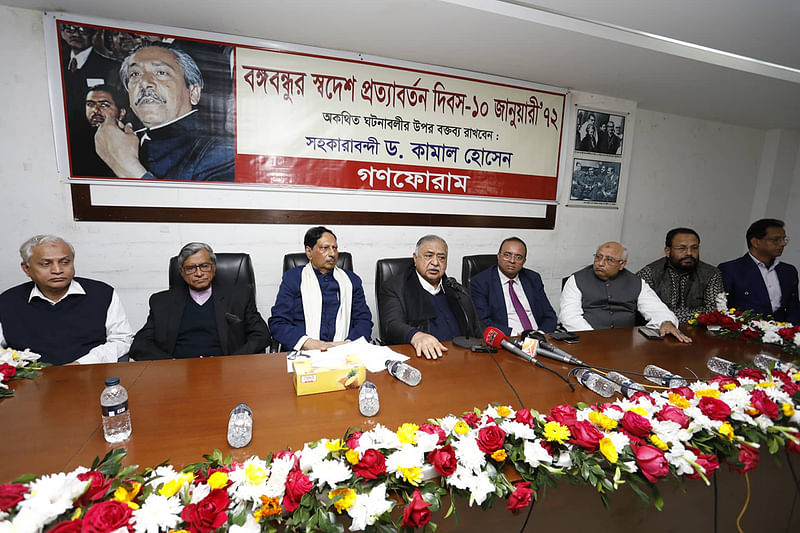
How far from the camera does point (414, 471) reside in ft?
2.79

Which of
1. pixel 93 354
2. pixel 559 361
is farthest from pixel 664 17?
pixel 93 354

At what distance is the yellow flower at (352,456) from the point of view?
846 millimetres

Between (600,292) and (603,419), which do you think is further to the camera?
(600,292)

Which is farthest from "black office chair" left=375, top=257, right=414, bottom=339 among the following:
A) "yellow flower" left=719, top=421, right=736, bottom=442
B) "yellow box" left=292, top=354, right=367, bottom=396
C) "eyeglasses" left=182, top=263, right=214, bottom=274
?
"yellow flower" left=719, top=421, right=736, bottom=442

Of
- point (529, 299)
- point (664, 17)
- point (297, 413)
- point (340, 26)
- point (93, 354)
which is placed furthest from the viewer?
point (529, 299)

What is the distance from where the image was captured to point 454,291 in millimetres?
2463

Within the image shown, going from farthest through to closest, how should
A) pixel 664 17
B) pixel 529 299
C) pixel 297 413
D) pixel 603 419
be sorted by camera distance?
pixel 529 299 < pixel 664 17 < pixel 297 413 < pixel 603 419

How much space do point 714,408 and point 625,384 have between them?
284 mm

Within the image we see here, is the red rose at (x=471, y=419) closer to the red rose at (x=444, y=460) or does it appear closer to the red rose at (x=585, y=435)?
the red rose at (x=444, y=460)

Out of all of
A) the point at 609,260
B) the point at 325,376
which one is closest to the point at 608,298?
the point at 609,260

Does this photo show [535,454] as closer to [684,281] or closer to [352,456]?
[352,456]

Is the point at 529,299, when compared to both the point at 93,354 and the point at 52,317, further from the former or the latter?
the point at 52,317

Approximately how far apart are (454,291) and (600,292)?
1.19m

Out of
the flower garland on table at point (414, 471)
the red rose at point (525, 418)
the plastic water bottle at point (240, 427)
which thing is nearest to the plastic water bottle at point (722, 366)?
the flower garland on table at point (414, 471)
